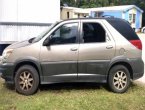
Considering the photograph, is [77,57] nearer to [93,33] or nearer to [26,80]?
[93,33]

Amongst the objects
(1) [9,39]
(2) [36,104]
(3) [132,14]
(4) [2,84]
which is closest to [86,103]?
(2) [36,104]

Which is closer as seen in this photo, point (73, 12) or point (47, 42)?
point (47, 42)

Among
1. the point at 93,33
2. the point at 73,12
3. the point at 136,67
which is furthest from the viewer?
the point at 73,12

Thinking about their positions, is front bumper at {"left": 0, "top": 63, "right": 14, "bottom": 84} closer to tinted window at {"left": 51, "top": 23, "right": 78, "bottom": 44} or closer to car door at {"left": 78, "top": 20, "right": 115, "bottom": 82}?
tinted window at {"left": 51, "top": 23, "right": 78, "bottom": 44}

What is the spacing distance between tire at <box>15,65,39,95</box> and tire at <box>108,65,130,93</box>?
1882mm

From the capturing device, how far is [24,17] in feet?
46.6

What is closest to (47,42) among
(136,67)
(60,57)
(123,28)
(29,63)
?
(60,57)

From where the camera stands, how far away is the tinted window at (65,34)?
841cm

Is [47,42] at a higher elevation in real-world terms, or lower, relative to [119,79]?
higher

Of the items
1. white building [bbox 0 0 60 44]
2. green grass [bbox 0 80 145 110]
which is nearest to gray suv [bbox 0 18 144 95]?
green grass [bbox 0 80 145 110]

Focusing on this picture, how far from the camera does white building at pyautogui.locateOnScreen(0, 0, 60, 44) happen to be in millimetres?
13922

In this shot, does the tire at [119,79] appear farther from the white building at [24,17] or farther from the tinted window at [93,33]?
the white building at [24,17]

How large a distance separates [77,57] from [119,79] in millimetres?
1242

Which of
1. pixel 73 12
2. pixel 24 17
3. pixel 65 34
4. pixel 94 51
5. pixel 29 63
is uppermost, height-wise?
pixel 73 12
